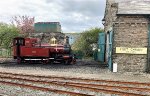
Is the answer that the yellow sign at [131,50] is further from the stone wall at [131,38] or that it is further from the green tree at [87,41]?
the green tree at [87,41]

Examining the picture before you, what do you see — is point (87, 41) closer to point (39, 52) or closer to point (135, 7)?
point (39, 52)

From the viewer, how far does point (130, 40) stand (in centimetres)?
2434

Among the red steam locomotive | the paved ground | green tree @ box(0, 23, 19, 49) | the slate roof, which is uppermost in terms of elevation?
the slate roof

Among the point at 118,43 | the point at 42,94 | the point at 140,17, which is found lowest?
the point at 42,94

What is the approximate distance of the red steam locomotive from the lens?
103ft

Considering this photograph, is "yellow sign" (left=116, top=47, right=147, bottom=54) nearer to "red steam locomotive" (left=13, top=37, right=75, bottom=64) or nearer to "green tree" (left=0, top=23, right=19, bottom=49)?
"red steam locomotive" (left=13, top=37, right=75, bottom=64)

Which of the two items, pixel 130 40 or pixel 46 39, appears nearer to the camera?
pixel 130 40

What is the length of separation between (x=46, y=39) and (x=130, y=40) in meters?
23.4

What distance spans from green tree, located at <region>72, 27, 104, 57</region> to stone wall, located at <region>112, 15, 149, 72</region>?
17819 mm

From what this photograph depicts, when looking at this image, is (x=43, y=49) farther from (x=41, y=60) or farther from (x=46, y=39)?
(x=46, y=39)

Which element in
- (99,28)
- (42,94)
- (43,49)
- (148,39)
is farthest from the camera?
(99,28)

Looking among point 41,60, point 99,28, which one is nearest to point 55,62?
point 41,60

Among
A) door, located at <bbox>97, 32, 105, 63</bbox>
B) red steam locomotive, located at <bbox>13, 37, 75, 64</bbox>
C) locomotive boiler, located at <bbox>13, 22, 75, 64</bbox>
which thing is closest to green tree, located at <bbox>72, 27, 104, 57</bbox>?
door, located at <bbox>97, 32, 105, 63</bbox>

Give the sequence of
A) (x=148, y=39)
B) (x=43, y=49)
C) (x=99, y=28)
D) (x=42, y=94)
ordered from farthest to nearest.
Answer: (x=99, y=28) < (x=43, y=49) < (x=148, y=39) < (x=42, y=94)
